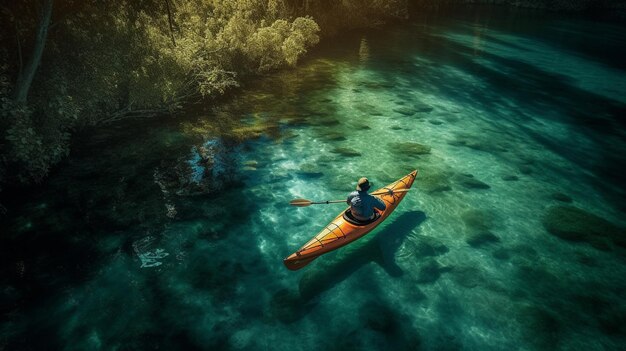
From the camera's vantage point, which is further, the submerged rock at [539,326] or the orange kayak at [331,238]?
the orange kayak at [331,238]

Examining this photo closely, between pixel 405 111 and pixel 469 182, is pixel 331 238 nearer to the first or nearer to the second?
pixel 469 182

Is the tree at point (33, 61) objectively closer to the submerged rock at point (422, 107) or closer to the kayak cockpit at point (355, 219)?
the kayak cockpit at point (355, 219)

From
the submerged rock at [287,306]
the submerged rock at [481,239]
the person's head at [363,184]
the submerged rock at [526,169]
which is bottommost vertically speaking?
the submerged rock at [287,306]

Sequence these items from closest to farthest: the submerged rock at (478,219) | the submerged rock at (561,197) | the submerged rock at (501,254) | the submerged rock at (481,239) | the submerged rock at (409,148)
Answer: the submerged rock at (501,254) < the submerged rock at (481,239) < the submerged rock at (478,219) < the submerged rock at (561,197) < the submerged rock at (409,148)

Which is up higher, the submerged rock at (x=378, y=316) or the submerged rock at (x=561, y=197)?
the submerged rock at (x=561, y=197)

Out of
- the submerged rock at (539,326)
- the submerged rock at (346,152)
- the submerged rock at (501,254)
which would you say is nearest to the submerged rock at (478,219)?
the submerged rock at (501,254)

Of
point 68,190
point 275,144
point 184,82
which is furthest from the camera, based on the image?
point 184,82

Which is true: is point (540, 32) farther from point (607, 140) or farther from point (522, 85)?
point (607, 140)

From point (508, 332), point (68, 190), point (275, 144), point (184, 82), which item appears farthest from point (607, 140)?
point (68, 190)
